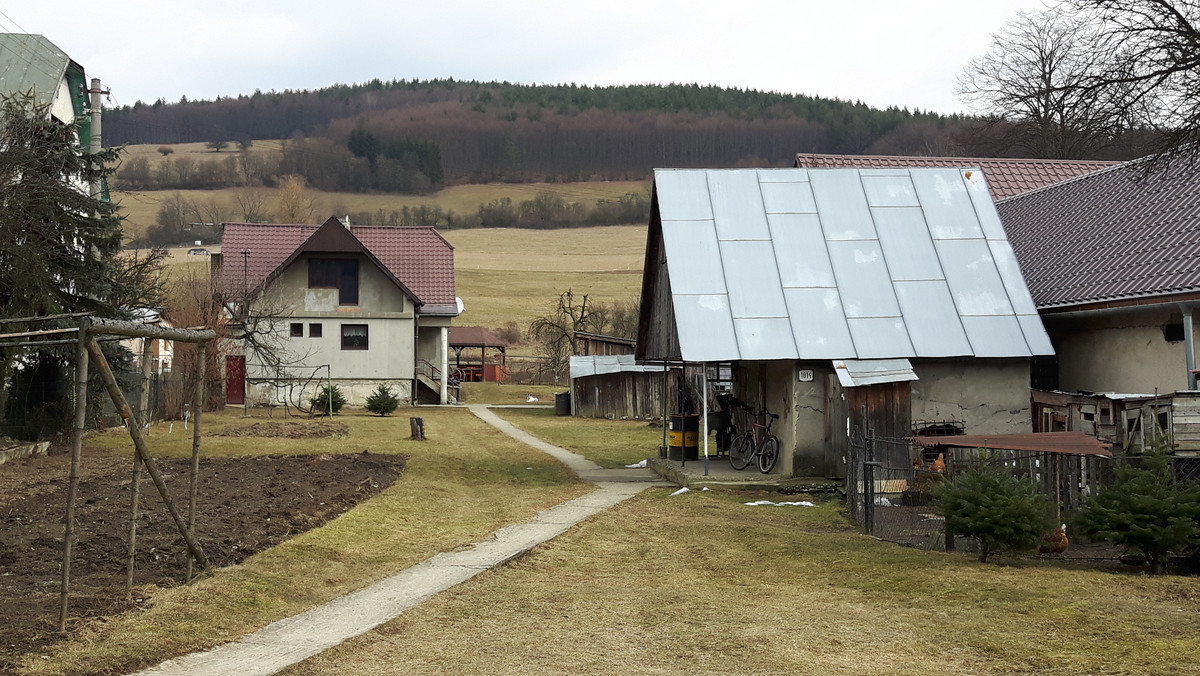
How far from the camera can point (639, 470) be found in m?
24.3

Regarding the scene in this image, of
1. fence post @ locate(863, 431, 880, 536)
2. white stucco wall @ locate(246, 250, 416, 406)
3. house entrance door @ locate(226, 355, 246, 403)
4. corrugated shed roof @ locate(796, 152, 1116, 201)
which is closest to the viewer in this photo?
fence post @ locate(863, 431, 880, 536)

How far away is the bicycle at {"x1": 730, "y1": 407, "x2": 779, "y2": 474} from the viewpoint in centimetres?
2134

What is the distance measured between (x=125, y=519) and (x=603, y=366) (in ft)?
99.6

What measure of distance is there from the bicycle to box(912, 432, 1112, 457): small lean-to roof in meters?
6.63

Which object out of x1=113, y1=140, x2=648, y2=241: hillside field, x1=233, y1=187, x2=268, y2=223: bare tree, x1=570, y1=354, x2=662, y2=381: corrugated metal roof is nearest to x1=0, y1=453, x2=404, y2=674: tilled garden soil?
x1=570, y1=354, x2=662, y2=381: corrugated metal roof

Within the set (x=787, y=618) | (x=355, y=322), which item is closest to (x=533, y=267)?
(x=355, y=322)

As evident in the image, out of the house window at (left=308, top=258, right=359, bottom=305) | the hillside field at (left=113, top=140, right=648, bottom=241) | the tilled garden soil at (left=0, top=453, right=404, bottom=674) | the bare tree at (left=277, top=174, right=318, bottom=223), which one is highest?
the hillside field at (left=113, top=140, right=648, bottom=241)

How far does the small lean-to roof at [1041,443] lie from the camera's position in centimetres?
1302

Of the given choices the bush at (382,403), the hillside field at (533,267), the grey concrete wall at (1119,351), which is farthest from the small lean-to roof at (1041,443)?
the hillside field at (533,267)

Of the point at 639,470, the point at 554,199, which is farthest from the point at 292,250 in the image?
the point at 554,199

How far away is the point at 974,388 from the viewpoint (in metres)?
20.5

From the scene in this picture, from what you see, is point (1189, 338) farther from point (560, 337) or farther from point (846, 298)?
point (560, 337)

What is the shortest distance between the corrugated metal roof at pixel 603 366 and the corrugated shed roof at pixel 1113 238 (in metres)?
18.7

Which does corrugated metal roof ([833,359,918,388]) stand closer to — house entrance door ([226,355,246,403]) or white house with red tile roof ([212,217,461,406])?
white house with red tile roof ([212,217,461,406])
